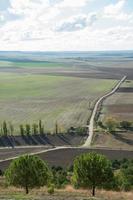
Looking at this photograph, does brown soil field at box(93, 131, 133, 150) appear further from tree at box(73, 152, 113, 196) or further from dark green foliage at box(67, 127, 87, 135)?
tree at box(73, 152, 113, 196)

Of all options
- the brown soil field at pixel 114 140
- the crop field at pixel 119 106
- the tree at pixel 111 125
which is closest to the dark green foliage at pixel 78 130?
the brown soil field at pixel 114 140

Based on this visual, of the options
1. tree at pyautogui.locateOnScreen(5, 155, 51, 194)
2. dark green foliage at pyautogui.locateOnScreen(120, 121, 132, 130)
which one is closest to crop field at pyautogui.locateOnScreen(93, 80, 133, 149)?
dark green foliage at pyautogui.locateOnScreen(120, 121, 132, 130)

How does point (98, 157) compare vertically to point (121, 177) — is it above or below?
above

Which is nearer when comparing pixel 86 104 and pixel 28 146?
pixel 28 146

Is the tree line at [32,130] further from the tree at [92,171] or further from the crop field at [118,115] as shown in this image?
the tree at [92,171]

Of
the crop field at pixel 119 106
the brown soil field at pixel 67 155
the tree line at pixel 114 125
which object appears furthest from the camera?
the crop field at pixel 119 106

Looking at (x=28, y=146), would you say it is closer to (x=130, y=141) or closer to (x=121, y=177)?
(x=130, y=141)

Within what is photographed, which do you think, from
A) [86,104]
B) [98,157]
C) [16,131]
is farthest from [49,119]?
[98,157]

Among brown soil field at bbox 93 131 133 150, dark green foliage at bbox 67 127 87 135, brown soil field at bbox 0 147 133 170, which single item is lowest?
brown soil field at bbox 0 147 133 170

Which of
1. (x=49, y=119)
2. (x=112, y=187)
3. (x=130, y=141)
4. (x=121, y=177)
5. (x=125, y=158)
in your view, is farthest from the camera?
(x=49, y=119)
